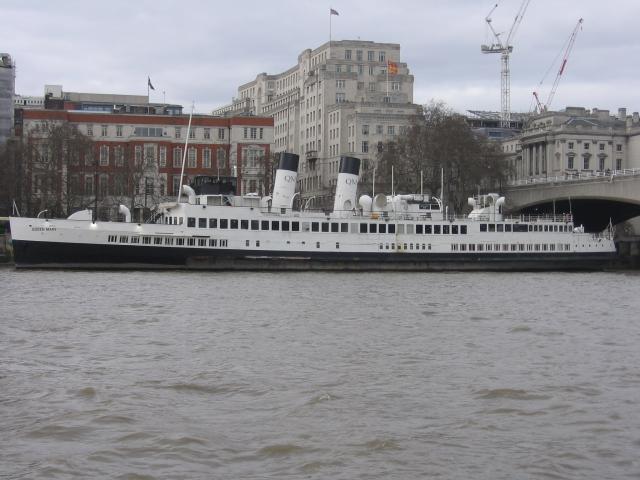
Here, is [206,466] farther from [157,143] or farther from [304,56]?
[304,56]

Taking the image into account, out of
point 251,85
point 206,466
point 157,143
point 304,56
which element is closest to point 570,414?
point 206,466

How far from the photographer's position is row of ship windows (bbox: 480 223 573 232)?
6319cm

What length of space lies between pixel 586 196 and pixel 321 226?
81.0ft

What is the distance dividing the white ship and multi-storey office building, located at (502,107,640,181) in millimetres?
54279

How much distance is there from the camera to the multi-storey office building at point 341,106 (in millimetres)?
117062

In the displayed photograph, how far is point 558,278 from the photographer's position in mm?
56562

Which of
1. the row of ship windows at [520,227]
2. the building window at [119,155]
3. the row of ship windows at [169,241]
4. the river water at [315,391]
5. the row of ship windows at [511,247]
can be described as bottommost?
the river water at [315,391]

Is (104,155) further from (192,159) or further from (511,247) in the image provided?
(511,247)

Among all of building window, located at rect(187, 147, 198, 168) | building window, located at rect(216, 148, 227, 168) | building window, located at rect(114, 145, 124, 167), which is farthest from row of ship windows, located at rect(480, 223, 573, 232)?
building window, located at rect(187, 147, 198, 168)

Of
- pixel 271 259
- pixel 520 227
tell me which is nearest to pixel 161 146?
pixel 271 259

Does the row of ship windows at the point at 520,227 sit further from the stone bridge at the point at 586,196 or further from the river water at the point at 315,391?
the river water at the point at 315,391

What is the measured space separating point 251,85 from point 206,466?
155 metres

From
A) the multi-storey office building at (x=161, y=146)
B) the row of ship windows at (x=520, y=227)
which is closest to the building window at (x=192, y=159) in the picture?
the multi-storey office building at (x=161, y=146)

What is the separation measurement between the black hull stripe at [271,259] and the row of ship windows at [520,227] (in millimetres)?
1658
